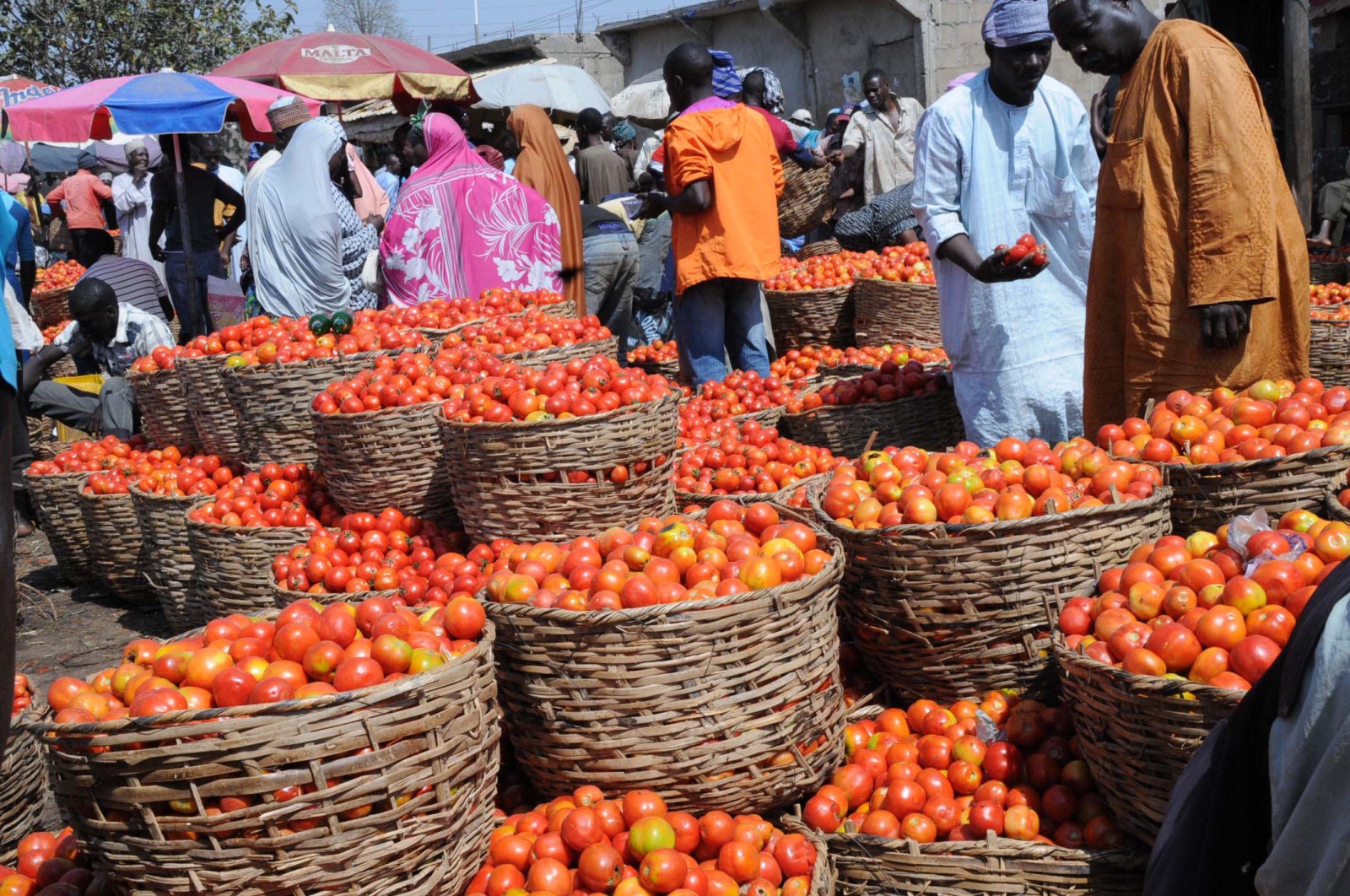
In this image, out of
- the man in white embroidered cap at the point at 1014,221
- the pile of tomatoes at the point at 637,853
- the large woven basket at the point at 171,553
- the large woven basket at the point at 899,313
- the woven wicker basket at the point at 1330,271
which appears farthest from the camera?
the woven wicker basket at the point at 1330,271

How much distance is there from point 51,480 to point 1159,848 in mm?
6553

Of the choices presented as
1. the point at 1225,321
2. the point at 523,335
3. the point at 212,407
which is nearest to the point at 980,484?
the point at 1225,321

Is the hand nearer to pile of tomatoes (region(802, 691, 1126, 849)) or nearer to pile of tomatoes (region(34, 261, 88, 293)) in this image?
pile of tomatoes (region(802, 691, 1126, 849))

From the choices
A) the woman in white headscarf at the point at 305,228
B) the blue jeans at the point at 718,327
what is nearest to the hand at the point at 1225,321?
the blue jeans at the point at 718,327

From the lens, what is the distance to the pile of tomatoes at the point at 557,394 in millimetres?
3654

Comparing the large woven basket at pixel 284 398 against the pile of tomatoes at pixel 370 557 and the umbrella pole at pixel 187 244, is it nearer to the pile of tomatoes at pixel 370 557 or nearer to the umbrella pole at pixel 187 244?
the pile of tomatoes at pixel 370 557

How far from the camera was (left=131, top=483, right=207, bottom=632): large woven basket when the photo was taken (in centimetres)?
538

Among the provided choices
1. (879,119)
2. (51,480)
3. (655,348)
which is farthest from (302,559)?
(879,119)

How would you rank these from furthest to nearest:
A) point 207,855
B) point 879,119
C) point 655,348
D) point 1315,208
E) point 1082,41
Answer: point 1315,208 < point 879,119 < point 655,348 < point 1082,41 < point 207,855

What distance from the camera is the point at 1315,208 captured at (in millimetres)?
12391

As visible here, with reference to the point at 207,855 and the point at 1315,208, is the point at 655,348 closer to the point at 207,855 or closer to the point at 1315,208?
the point at 207,855

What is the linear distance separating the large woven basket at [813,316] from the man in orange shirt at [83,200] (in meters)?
10.3

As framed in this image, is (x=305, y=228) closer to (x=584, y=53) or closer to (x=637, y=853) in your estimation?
(x=637, y=853)

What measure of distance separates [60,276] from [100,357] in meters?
8.02
